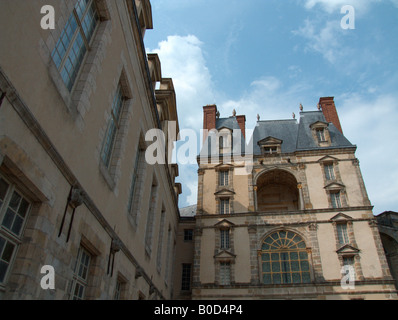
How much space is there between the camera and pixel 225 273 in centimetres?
1989

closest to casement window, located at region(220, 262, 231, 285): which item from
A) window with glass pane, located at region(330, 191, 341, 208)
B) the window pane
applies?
window with glass pane, located at region(330, 191, 341, 208)

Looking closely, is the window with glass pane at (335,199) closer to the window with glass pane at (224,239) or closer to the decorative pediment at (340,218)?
the decorative pediment at (340,218)

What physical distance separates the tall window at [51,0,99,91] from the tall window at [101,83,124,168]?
81.8 inches

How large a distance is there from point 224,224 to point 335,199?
7.30 metres

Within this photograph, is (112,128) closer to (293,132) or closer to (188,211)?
(293,132)

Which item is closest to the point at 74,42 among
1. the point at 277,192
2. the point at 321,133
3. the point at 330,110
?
the point at 277,192

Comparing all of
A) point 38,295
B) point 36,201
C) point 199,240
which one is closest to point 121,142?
point 36,201

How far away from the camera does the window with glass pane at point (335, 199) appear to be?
20.9 m

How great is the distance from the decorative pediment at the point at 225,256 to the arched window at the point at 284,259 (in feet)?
6.00

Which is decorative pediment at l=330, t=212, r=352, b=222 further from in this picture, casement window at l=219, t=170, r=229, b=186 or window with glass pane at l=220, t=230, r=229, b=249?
casement window at l=219, t=170, r=229, b=186

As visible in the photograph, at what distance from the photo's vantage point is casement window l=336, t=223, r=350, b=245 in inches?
769

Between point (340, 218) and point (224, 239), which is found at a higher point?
point (340, 218)

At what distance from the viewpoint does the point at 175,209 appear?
19484mm

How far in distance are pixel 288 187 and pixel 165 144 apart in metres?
12.5
